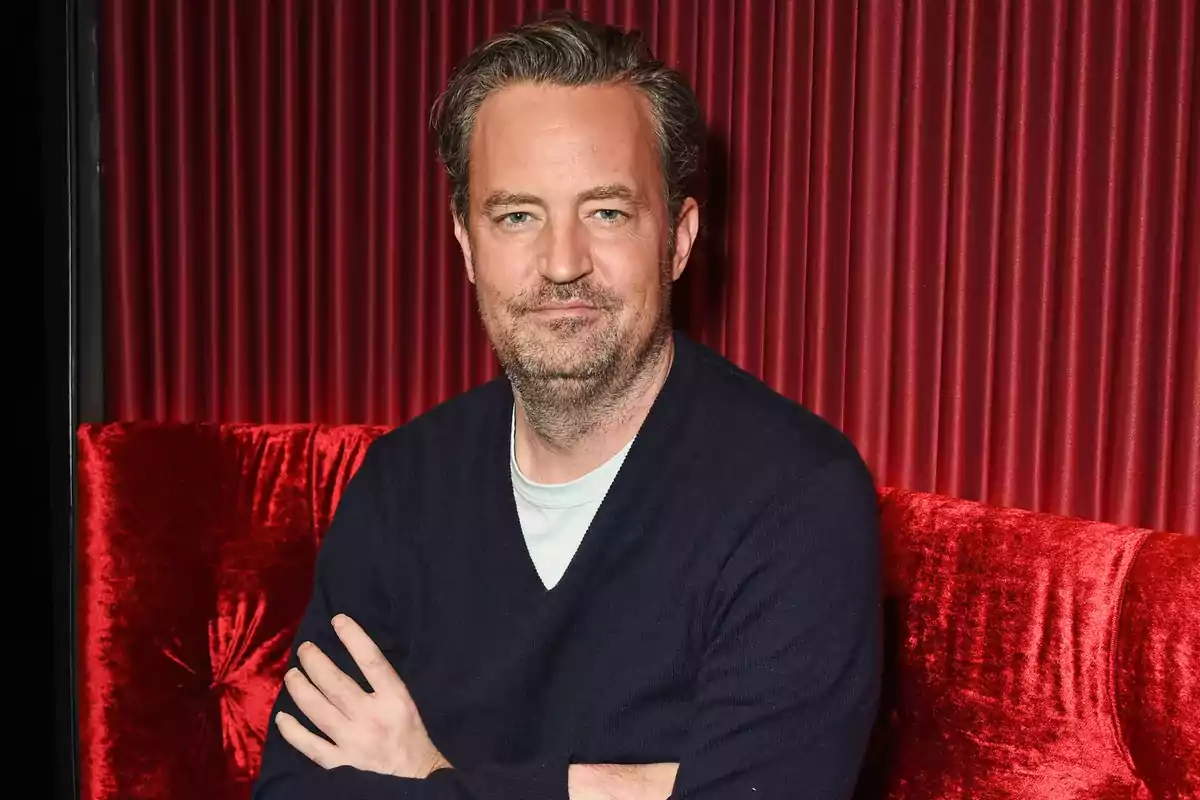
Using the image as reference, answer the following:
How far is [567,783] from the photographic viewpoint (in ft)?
3.46

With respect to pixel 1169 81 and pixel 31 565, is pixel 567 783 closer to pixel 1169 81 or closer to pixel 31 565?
pixel 1169 81

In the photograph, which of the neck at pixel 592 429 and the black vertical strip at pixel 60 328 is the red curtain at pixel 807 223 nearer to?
the black vertical strip at pixel 60 328

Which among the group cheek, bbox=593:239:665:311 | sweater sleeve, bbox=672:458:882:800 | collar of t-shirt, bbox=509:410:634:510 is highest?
cheek, bbox=593:239:665:311

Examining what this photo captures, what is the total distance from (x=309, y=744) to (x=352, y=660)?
98 millimetres

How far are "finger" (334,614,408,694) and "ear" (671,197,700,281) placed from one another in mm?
545

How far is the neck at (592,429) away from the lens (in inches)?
48.8

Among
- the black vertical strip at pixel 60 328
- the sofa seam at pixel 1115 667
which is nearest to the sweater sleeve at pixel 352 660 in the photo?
the sofa seam at pixel 1115 667

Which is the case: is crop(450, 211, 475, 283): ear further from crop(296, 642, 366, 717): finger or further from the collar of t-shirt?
crop(296, 642, 366, 717): finger

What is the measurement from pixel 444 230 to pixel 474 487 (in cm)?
60

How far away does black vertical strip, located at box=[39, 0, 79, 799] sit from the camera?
5.77 ft

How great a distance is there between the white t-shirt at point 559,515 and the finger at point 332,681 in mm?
239

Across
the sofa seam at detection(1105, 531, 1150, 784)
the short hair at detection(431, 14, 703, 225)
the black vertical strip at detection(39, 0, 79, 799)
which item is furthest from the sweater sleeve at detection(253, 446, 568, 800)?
the black vertical strip at detection(39, 0, 79, 799)

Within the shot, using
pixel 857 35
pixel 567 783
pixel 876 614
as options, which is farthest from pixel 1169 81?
pixel 567 783

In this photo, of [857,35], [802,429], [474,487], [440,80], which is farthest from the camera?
[440,80]
